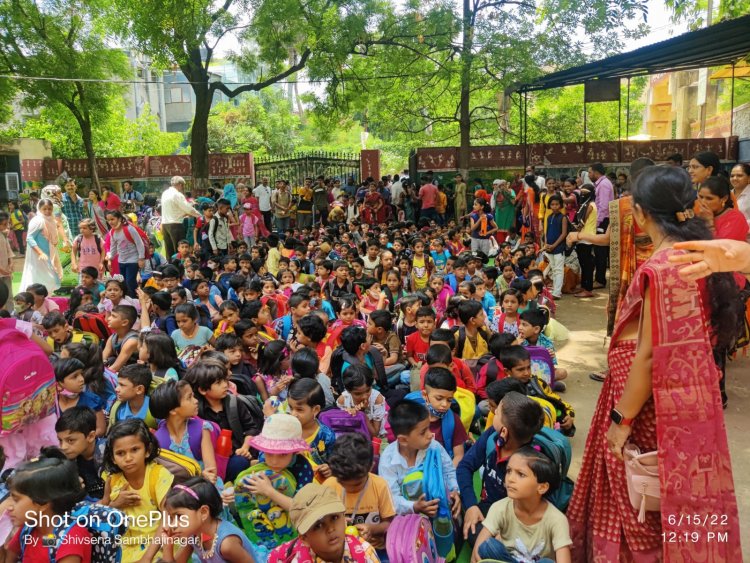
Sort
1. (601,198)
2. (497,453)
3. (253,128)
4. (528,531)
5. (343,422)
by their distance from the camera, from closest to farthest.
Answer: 1. (528,531)
2. (497,453)
3. (343,422)
4. (601,198)
5. (253,128)

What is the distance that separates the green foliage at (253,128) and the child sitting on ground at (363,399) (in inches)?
1044

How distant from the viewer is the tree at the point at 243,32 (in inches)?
465

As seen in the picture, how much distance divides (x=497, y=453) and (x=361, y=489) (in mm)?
677

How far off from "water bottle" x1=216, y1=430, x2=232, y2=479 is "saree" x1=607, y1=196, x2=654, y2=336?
2.60 metres

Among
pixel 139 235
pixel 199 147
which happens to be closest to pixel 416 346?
pixel 139 235

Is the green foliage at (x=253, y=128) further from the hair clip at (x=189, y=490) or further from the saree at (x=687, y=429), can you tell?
the saree at (x=687, y=429)

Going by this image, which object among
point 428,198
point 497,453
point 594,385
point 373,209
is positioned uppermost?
point 428,198

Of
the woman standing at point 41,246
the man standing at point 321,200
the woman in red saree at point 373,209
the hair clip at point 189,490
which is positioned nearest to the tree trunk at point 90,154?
the man standing at point 321,200

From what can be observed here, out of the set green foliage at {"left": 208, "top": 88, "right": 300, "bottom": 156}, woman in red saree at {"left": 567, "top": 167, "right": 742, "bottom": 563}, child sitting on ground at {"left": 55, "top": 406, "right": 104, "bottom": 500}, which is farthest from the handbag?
green foliage at {"left": 208, "top": 88, "right": 300, "bottom": 156}

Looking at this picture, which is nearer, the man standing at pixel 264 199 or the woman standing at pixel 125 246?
the woman standing at pixel 125 246

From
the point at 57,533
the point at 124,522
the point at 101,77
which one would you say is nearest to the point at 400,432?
the point at 124,522

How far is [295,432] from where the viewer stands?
2941mm

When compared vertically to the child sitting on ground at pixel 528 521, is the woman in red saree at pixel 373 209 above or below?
above

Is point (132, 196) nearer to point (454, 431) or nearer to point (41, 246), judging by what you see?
point (41, 246)
